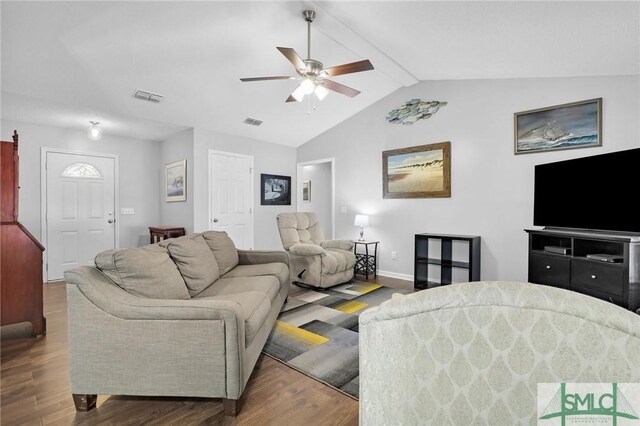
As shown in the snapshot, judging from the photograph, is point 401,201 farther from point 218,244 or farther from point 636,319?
point 636,319

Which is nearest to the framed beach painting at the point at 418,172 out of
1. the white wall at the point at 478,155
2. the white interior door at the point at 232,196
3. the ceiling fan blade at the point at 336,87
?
the white wall at the point at 478,155

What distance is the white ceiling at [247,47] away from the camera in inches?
100

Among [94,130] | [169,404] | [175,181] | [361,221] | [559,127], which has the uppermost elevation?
[94,130]

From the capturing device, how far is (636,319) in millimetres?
552

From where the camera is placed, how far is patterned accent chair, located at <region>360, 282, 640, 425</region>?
561 millimetres

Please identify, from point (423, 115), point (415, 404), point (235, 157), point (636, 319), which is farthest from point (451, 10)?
point (235, 157)

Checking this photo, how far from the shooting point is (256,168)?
5.77 m

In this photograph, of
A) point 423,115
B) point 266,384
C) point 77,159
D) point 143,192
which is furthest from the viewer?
point 143,192

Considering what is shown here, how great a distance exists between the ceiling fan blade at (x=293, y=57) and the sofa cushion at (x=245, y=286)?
73.9 inches

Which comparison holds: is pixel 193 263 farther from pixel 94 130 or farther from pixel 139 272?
pixel 94 130

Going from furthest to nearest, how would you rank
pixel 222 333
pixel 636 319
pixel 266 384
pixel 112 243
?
pixel 112 243 < pixel 266 384 < pixel 222 333 < pixel 636 319

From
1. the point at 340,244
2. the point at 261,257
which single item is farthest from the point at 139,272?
the point at 340,244

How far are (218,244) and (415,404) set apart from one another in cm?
280

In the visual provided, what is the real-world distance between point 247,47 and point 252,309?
8.95ft
